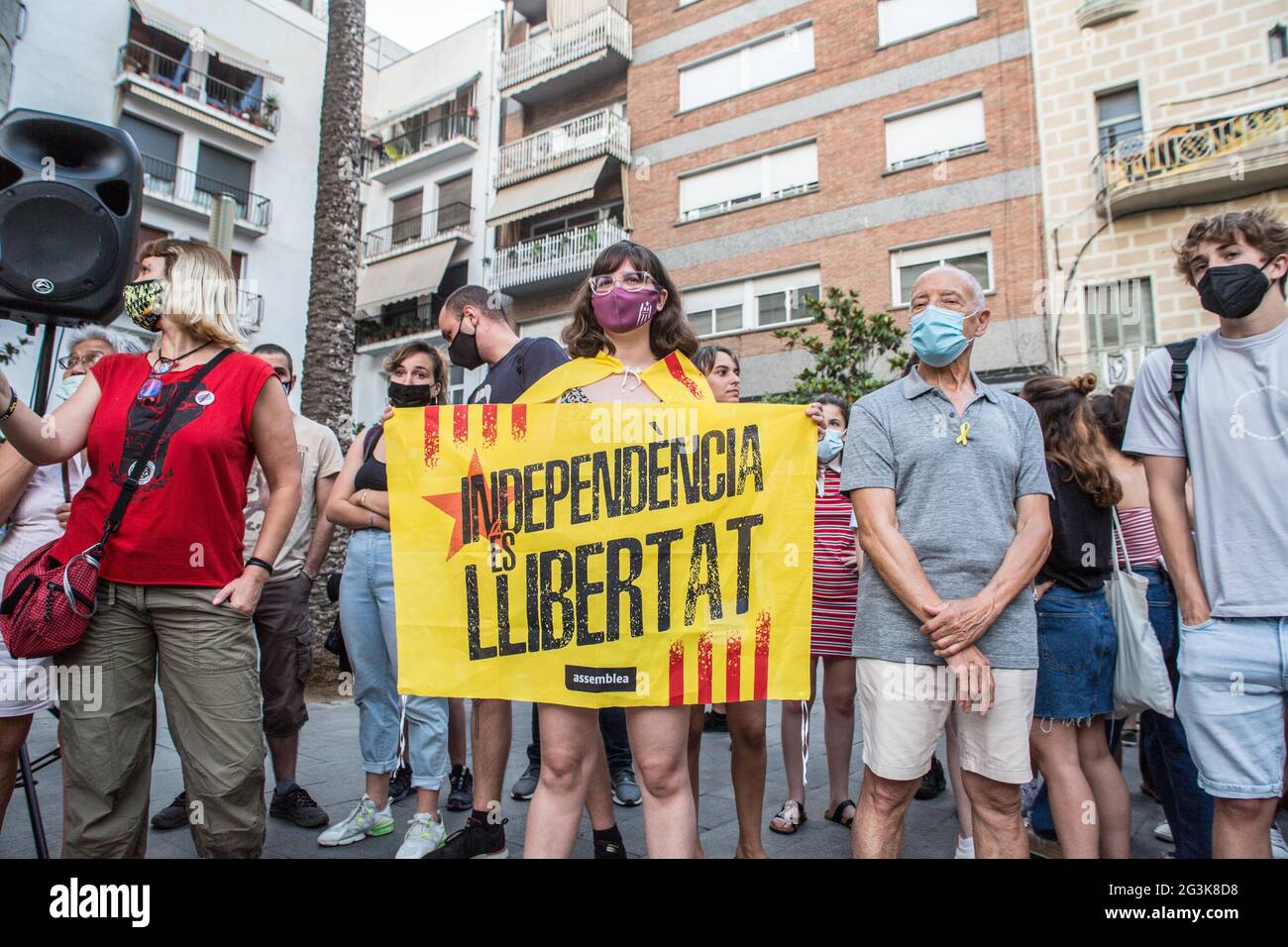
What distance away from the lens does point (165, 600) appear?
2.44 meters

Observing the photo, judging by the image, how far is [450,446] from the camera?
2684 mm

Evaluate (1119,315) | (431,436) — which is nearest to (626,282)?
(431,436)

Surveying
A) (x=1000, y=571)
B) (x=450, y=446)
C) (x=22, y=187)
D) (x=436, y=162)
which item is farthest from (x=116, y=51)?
(x=1000, y=571)

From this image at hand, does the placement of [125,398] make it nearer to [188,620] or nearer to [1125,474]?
[188,620]

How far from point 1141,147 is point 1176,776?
14338mm

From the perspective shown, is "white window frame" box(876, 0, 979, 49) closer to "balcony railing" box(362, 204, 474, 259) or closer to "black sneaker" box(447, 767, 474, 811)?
"balcony railing" box(362, 204, 474, 259)

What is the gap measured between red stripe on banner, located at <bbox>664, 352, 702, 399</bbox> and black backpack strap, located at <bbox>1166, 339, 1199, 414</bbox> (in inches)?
62.6

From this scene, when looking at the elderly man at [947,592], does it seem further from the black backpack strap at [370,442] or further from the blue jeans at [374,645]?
the black backpack strap at [370,442]

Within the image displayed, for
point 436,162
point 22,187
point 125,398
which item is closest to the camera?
point 125,398

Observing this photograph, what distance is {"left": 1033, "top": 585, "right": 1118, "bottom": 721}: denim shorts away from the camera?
2.99m

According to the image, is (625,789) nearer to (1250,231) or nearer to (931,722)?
(931,722)

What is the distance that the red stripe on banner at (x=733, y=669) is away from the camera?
2.46 meters

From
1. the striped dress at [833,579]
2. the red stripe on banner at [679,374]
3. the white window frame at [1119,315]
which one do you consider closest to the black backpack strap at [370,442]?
the red stripe on banner at [679,374]
